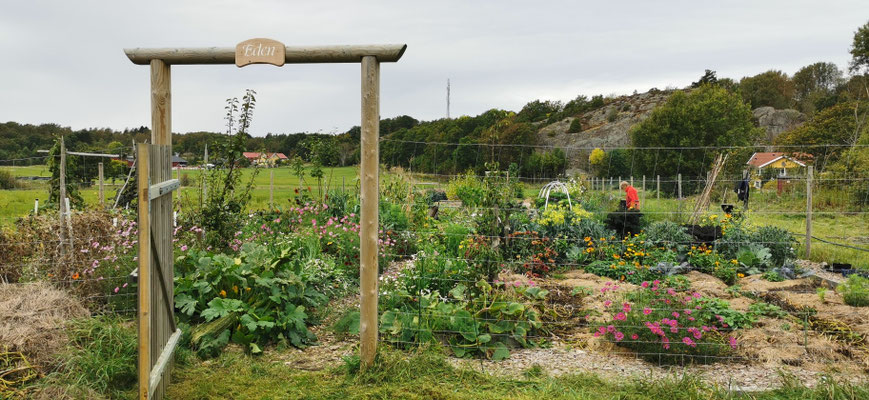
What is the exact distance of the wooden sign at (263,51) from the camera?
4199 mm

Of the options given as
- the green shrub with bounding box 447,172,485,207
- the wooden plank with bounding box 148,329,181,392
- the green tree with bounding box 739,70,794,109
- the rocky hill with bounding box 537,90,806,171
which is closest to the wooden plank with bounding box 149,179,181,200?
the wooden plank with bounding box 148,329,181,392

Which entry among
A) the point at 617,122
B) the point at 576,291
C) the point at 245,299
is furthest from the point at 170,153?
the point at 617,122

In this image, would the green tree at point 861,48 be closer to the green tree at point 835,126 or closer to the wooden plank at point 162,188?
the green tree at point 835,126

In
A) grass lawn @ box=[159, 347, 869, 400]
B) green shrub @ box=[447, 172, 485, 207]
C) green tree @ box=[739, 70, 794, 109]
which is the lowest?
grass lawn @ box=[159, 347, 869, 400]

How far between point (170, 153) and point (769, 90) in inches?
2906

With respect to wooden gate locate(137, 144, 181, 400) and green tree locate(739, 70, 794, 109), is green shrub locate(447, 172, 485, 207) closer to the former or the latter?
wooden gate locate(137, 144, 181, 400)

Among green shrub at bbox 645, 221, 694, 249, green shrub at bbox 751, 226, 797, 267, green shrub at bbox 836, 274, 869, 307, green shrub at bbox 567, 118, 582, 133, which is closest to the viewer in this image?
green shrub at bbox 836, 274, 869, 307

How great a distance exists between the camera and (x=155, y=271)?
151 inches

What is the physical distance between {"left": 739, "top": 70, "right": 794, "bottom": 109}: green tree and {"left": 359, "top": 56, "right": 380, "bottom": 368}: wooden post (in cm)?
7097

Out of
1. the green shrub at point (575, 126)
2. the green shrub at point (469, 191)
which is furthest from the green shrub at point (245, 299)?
the green shrub at point (575, 126)

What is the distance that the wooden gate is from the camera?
11.0 feet

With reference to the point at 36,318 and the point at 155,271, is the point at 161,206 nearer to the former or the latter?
the point at 155,271

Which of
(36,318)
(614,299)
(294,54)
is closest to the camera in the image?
(294,54)

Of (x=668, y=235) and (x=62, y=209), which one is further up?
(x=62, y=209)
